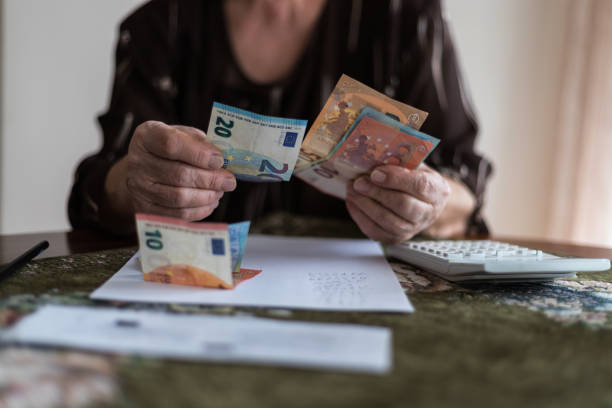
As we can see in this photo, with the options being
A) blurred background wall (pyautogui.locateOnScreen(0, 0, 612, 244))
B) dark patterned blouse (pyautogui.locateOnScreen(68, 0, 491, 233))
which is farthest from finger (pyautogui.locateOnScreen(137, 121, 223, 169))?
blurred background wall (pyautogui.locateOnScreen(0, 0, 612, 244))

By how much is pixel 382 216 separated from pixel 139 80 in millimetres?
825

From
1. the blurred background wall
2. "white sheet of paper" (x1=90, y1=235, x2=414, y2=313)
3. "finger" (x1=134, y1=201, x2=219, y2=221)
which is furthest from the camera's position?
the blurred background wall

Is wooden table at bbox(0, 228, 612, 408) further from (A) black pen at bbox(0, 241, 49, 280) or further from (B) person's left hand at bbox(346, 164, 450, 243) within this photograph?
(B) person's left hand at bbox(346, 164, 450, 243)

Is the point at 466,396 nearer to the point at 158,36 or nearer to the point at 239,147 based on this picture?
the point at 239,147

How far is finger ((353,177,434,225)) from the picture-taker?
0.79 metres

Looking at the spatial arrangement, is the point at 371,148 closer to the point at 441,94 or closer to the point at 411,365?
the point at 411,365

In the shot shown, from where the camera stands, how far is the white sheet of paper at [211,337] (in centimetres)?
36

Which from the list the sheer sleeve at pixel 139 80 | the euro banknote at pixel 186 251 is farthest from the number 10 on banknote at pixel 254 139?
the sheer sleeve at pixel 139 80

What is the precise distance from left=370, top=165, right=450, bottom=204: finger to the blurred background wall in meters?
1.85

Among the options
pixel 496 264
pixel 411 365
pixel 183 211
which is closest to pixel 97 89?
pixel 183 211

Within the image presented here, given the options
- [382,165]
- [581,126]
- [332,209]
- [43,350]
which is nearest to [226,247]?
[43,350]

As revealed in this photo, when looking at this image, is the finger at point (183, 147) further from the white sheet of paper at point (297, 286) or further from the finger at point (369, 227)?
the finger at point (369, 227)

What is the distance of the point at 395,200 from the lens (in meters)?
0.79

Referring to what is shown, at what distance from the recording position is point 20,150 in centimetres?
236
